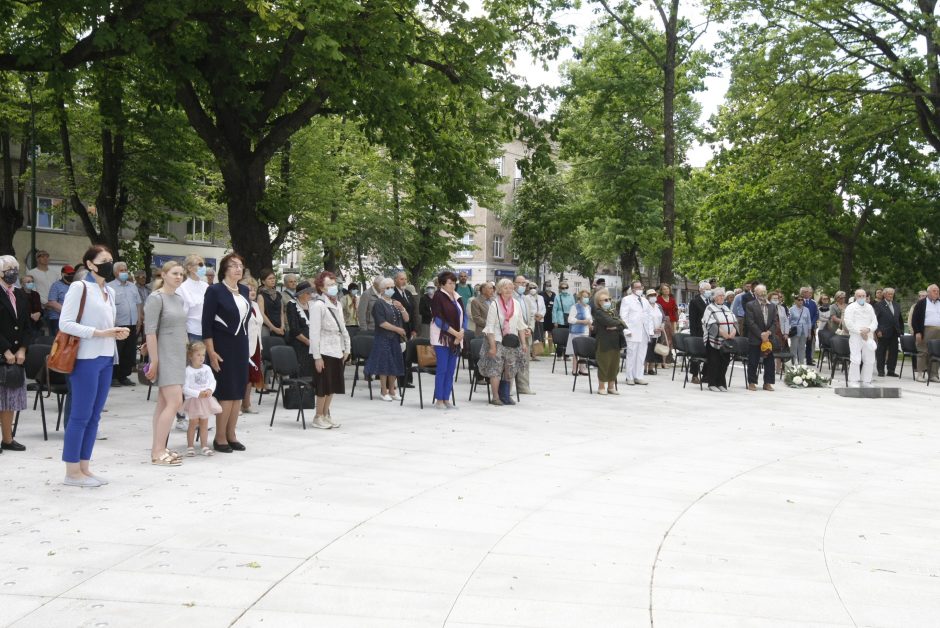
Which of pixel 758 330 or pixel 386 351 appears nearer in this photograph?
pixel 386 351

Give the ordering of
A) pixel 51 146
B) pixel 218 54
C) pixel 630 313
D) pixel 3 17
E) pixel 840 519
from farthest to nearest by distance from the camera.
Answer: pixel 51 146 < pixel 630 313 < pixel 218 54 < pixel 3 17 < pixel 840 519

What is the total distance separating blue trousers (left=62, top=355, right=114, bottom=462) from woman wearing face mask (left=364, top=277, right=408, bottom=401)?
6435mm

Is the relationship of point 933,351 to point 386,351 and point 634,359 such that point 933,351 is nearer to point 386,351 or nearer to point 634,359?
point 634,359

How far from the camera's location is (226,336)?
31.1 ft

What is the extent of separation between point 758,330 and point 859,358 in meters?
3.06

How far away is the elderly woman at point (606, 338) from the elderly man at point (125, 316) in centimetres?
786

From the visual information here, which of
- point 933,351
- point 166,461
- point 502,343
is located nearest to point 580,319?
point 502,343

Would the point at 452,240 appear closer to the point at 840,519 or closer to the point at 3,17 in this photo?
the point at 3,17

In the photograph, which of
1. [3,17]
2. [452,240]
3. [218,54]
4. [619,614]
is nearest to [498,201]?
[452,240]

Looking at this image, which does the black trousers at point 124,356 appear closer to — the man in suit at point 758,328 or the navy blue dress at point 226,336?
the navy blue dress at point 226,336

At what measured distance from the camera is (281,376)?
12367 millimetres

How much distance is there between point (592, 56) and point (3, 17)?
16751mm

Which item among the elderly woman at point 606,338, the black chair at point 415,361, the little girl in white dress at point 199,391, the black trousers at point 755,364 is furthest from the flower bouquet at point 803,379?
the little girl in white dress at point 199,391

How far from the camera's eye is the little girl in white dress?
9180mm
